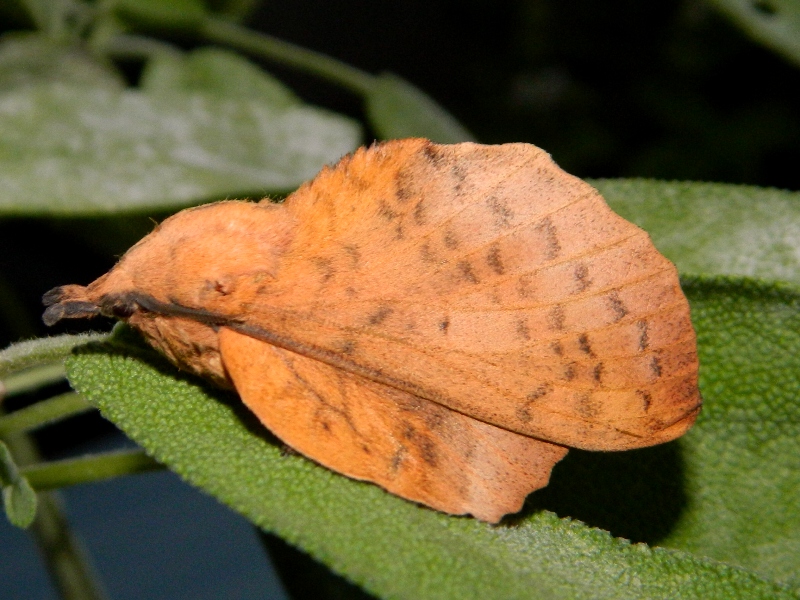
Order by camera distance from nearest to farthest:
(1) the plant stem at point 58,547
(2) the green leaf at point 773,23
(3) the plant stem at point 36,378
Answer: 1. (3) the plant stem at point 36,378
2. (1) the plant stem at point 58,547
3. (2) the green leaf at point 773,23

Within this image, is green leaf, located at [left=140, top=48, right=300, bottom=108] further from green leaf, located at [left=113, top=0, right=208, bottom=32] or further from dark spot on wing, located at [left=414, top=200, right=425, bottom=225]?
dark spot on wing, located at [left=414, top=200, right=425, bottom=225]

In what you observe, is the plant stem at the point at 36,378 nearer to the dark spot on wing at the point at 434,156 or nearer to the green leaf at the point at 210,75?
the dark spot on wing at the point at 434,156

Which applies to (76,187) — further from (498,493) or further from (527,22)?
(527,22)

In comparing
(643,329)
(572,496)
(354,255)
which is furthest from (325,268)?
(572,496)

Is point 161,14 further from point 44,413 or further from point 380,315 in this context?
point 380,315

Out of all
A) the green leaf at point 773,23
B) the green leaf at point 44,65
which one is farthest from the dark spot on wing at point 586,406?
the green leaf at point 44,65

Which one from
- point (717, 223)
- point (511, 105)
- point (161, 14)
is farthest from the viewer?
point (511, 105)
